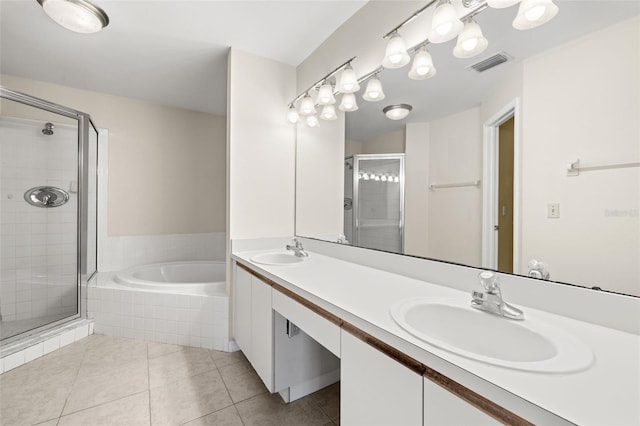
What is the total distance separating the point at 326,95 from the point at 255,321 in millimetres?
1514

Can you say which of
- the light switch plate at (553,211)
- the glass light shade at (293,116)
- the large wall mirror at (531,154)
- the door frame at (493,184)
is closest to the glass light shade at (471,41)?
the large wall mirror at (531,154)

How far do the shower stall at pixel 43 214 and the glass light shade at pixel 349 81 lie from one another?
2302 millimetres

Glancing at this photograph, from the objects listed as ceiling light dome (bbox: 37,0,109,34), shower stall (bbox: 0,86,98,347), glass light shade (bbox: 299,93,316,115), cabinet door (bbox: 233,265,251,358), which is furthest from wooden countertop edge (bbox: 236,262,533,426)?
shower stall (bbox: 0,86,98,347)

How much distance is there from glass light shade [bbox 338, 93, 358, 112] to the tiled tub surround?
5.26ft

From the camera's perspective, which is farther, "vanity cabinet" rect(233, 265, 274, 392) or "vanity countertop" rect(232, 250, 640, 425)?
"vanity cabinet" rect(233, 265, 274, 392)

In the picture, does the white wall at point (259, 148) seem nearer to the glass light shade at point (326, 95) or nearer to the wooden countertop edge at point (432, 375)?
the glass light shade at point (326, 95)

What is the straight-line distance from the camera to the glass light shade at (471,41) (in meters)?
1.04

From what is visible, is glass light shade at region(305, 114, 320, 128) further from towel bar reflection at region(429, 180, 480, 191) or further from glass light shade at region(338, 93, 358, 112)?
towel bar reflection at region(429, 180, 480, 191)

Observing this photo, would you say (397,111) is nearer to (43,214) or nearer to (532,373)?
(532,373)

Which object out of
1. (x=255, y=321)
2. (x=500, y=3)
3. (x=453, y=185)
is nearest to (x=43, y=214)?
(x=255, y=321)

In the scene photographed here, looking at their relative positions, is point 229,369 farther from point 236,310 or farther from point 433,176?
point 433,176

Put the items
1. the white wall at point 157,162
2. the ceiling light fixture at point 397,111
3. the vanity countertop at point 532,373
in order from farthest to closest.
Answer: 1. the white wall at point 157,162
2. the ceiling light fixture at point 397,111
3. the vanity countertop at point 532,373

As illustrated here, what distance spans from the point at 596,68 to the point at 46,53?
328 cm

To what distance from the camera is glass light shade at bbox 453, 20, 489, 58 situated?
1.04 meters
